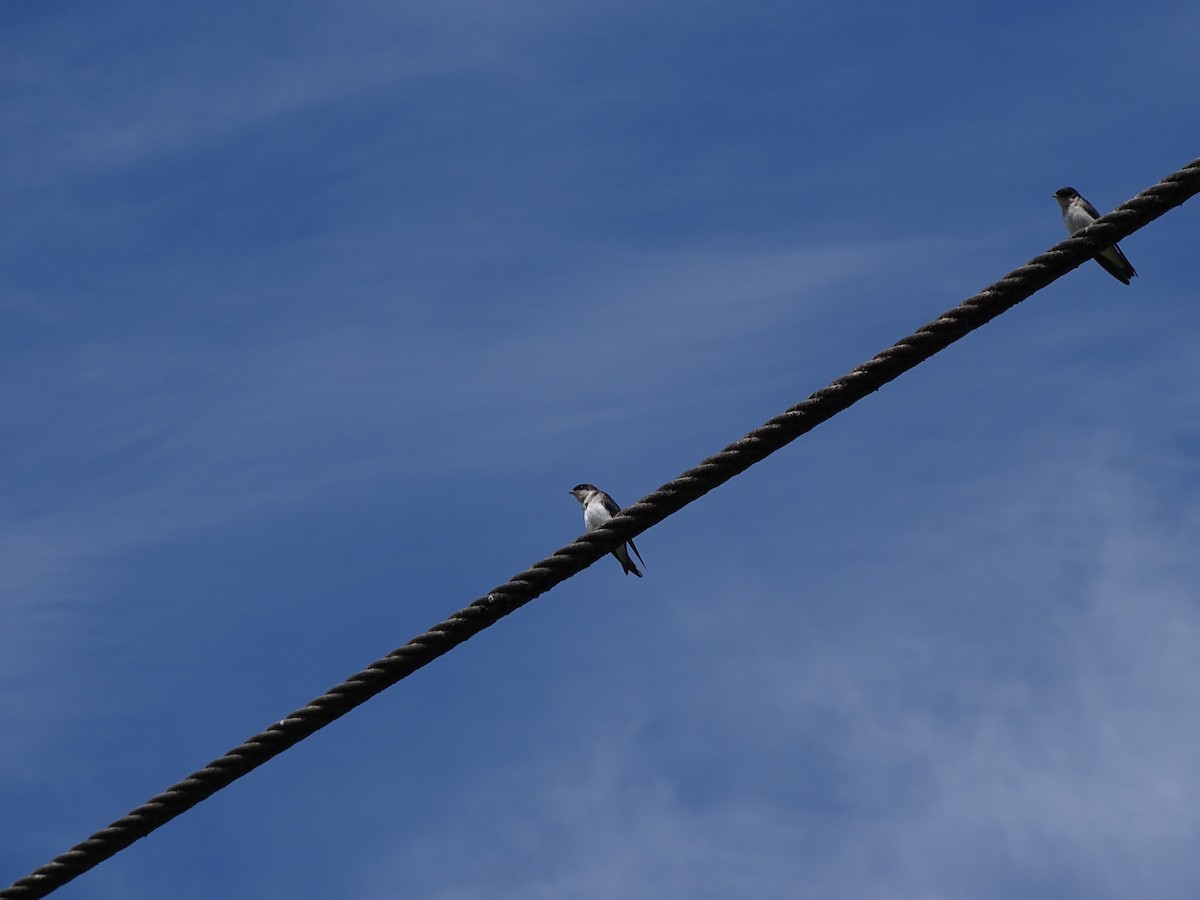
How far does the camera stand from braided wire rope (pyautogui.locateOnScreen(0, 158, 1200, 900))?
463 centimetres

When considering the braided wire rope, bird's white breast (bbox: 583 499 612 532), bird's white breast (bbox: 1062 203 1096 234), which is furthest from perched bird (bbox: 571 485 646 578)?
the braided wire rope

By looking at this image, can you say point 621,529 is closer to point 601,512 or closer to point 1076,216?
point 601,512

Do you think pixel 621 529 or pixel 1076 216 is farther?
pixel 1076 216

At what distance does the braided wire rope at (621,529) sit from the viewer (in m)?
4.63

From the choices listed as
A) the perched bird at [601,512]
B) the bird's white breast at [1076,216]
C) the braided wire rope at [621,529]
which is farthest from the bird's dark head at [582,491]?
the braided wire rope at [621,529]

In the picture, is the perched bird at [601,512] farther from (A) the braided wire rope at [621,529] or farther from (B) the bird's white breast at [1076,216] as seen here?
(A) the braided wire rope at [621,529]

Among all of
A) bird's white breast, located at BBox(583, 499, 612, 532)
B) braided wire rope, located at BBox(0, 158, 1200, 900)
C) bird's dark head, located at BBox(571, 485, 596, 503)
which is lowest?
braided wire rope, located at BBox(0, 158, 1200, 900)

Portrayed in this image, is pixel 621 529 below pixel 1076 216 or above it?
below

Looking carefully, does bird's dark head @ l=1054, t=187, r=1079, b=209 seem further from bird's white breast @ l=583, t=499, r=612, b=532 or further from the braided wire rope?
the braided wire rope

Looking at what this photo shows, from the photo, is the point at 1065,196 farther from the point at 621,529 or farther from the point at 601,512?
the point at 621,529

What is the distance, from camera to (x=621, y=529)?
16.8 feet

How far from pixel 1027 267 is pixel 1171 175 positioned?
535mm

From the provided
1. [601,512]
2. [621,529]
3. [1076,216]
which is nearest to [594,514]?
[601,512]

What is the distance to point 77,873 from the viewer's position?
15.1 ft
